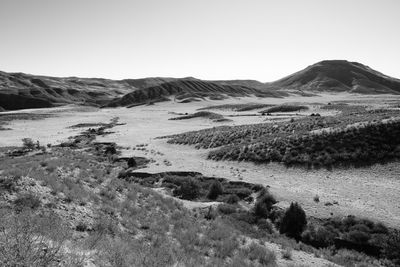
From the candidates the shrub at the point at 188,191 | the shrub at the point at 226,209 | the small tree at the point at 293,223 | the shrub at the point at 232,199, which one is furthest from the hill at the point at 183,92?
the small tree at the point at 293,223

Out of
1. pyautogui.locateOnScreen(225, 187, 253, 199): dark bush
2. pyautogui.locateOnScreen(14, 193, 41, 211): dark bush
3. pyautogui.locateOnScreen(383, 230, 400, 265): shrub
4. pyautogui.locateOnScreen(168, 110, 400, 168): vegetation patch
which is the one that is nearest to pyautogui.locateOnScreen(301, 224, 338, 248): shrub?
pyautogui.locateOnScreen(383, 230, 400, 265): shrub

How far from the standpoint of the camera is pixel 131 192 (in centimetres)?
1486

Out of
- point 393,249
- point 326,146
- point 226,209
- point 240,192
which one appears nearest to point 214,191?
point 240,192

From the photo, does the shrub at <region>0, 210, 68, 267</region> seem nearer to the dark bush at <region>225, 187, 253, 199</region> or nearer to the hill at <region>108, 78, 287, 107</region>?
the dark bush at <region>225, 187, 253, 199</region>

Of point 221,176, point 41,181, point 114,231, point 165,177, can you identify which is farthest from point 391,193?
point 41,181

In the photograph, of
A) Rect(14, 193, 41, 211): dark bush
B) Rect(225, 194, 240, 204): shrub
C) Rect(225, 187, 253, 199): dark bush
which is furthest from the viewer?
Rect(225, 187, 253, 199): dark bush

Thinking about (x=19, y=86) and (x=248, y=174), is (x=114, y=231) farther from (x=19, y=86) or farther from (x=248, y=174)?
(x=19, y=86)

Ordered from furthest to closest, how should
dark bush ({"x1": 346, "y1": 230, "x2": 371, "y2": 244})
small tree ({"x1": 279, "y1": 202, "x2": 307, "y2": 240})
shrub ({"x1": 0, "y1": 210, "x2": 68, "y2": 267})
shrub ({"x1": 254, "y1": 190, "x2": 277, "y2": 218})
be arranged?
shrub ({"x1": 254, "y1": 190, "x2": 277, "y2": 218}) → small tree ({"x1": 279, "y1": 202, "x2": 307, "y2": 240}) → dark bush ({"x1": 346, "y1": 230, "x2": 371, "y2": 244}) → shrub ({"x1": 0, "y1": 210, "x2": 68, "y2": 267})

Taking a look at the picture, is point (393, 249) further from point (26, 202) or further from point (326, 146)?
point (326, 146)

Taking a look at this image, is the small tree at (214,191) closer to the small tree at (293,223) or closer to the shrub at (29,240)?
the small tree at (293,223)

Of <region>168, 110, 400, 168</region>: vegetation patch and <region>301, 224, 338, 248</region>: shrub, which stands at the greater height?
<region>168, 110, 400, 168</region>: vegetation patch

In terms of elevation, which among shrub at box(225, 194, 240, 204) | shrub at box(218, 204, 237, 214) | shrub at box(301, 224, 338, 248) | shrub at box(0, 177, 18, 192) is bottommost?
shrub at box(301, 224, 338, 248)

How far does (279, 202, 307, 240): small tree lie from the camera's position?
14.3m

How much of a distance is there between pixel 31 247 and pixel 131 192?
933cm
